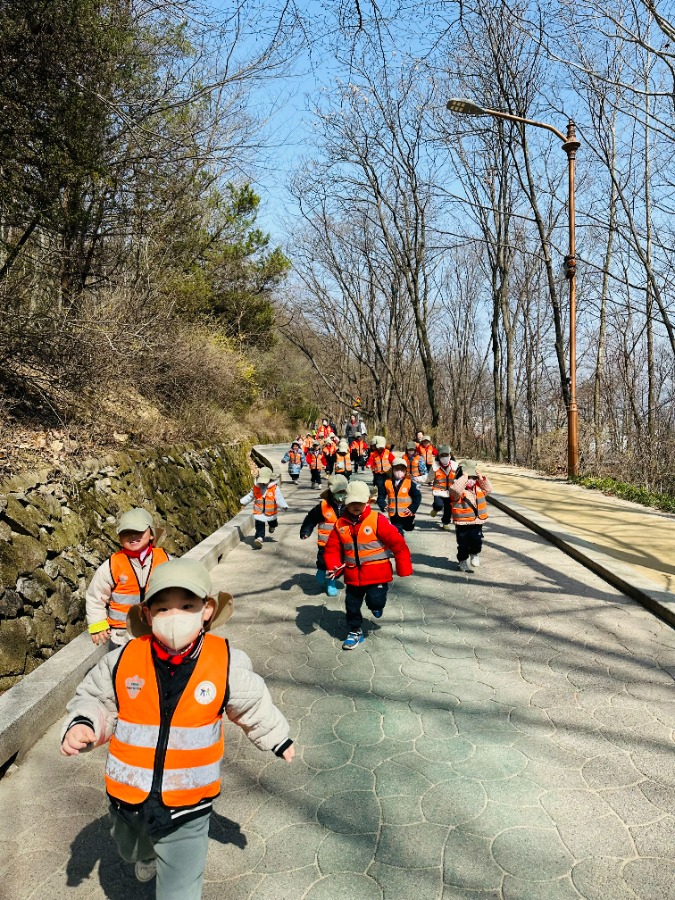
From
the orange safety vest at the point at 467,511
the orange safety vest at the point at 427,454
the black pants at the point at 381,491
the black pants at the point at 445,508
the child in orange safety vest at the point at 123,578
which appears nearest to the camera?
the child in orange safety vest at the point at 123,578

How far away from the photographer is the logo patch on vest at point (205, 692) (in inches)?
87.6

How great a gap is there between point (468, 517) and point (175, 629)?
5457 mm

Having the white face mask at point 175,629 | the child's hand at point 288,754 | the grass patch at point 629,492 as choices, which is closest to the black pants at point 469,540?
the child's hand at point 288,754

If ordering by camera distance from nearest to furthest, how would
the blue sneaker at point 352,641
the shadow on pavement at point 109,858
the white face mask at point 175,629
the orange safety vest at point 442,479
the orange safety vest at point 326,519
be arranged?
the white face mask at point 175,629, the shadow on pavement at point 109,858, the blue sneaker at point 352,641, the orange safety vest at point 326,519, the orange safety vest at point 442,479

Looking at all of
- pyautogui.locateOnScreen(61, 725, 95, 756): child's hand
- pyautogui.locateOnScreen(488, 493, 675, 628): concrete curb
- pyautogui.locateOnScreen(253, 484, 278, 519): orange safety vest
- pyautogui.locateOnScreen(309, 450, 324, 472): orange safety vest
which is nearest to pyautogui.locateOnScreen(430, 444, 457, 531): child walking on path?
pyautogui.locateOnScreen(488, 493, 675, 628): concrete curb

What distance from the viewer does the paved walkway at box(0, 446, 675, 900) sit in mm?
2578

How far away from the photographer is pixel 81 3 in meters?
6.32

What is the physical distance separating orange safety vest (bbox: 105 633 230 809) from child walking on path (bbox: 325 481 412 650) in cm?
292

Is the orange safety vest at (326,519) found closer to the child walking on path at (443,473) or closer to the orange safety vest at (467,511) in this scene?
the orange safety vest at (467,511)

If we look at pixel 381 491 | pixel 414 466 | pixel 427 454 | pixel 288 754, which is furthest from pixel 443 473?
pixel 288 754

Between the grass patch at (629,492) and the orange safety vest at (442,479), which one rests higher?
the orange safety vest at (442,479)

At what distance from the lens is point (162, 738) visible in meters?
2.17

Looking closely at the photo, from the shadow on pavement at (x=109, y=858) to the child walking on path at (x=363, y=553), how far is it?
2286mm

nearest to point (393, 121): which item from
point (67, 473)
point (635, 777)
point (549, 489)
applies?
point (549, 489)
